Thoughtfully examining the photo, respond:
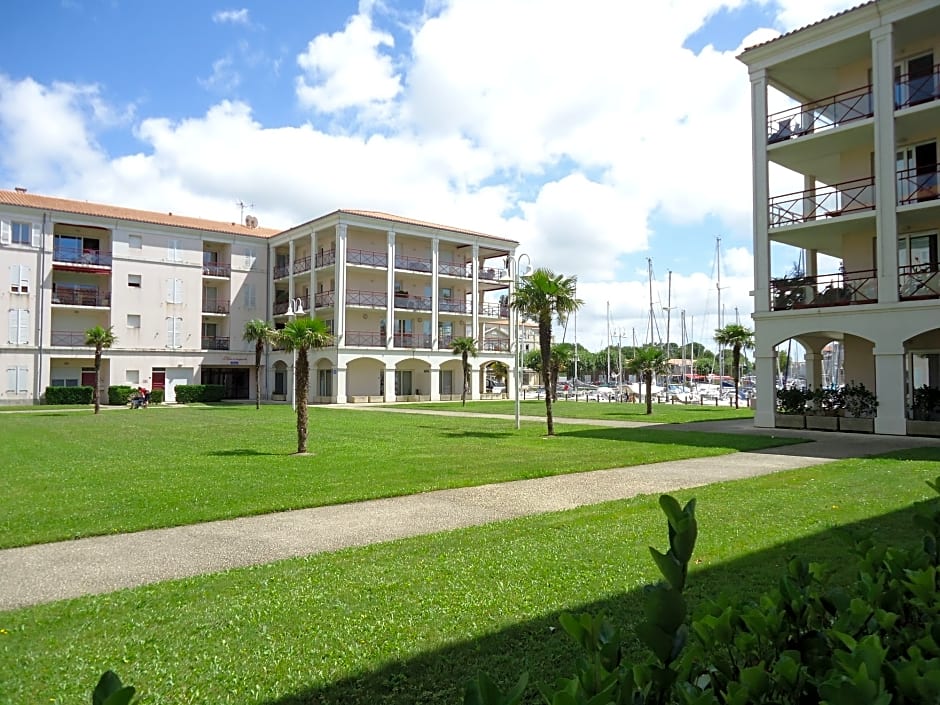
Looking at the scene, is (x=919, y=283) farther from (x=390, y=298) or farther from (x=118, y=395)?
(x=118, y=395)

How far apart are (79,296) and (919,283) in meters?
51.9

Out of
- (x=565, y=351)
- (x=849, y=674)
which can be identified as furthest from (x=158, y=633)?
(x=565, y=351)

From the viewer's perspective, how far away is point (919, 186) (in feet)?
71.6

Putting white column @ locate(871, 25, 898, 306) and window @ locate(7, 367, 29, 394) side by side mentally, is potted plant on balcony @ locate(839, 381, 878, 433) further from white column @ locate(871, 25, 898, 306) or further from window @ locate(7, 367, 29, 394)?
window @ locate(7, 367, 29, 394)

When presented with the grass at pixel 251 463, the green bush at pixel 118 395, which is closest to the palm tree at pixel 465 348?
the grass at pixel 251 463

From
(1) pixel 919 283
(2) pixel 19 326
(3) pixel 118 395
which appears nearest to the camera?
(1) pixel 919 283

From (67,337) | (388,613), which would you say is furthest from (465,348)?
(388,613)

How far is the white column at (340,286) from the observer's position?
49.2m

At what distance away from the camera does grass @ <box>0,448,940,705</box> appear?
3895 mm

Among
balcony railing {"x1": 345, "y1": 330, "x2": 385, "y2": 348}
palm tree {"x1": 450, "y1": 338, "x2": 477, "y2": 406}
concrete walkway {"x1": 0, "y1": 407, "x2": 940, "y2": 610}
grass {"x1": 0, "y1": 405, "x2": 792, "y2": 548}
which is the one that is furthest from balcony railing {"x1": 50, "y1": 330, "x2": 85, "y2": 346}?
concrete walkway {"x1": 0, "y1": 407, "x2": 940, "y2": 610}

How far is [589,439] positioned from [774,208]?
11.5 metres

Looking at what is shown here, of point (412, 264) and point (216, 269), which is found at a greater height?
point (412, 264)

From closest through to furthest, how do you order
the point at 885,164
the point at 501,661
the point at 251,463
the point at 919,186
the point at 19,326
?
the point at 501,661 < the point at 251,463 < the point at 885,164 < the point at 919,186 < the point at 19,326

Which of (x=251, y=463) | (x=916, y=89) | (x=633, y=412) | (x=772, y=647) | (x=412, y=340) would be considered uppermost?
(x=916, y=89)
